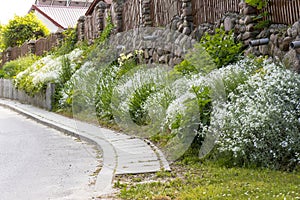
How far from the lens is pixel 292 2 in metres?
7.45

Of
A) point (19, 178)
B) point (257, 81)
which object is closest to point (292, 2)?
point (257, 81)

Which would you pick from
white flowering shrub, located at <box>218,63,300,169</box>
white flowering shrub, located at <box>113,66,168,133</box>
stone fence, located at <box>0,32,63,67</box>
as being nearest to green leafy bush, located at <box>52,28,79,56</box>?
stone fence, located at <box>0,32,63,67</box>

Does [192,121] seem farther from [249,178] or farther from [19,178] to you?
[19,178]

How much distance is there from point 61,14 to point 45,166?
3960 centimetres

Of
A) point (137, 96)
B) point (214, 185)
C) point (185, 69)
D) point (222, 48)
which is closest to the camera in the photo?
point (214, 185)

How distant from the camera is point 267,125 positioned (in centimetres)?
610

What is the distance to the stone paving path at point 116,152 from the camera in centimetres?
630

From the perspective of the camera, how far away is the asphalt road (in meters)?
5.77

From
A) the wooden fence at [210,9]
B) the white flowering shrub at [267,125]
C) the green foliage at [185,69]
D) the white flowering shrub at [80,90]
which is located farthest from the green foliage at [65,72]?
the white flowering shrub at [267,125]

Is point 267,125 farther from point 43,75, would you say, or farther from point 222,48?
point 43,75

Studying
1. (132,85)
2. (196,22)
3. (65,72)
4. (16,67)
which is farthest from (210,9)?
(16,67)

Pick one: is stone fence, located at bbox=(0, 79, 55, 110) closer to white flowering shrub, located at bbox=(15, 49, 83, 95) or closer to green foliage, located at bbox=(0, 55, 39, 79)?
white flowering shrub, located at bbox=(15, 49, 83, 95)

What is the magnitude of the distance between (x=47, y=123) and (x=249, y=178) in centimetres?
813

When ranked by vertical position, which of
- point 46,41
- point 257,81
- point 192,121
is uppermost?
point 46,41
